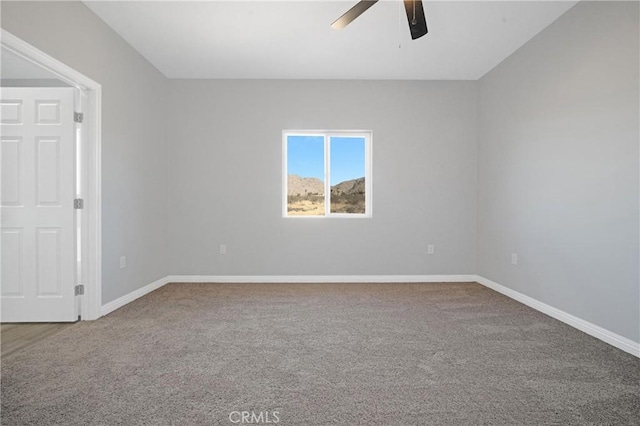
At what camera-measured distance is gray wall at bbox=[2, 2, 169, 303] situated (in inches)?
96.6

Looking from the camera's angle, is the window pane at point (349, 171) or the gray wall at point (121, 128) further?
the window pane at point (349, 171)

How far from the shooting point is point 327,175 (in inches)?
184

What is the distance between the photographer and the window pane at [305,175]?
15.3 feet

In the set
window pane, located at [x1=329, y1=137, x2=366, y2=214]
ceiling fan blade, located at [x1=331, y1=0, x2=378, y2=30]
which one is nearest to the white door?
ceiling fan blade, located at [x1=331, y1=0, x2=378, y2=30]

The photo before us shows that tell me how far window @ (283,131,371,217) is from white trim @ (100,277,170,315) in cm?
191

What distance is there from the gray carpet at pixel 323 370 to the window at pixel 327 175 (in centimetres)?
174

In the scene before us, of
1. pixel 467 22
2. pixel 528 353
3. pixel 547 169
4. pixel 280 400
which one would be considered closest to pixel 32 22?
pixel 280 400

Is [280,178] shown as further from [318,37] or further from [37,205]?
[37,205]

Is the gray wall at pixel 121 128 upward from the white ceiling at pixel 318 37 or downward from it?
→ downward

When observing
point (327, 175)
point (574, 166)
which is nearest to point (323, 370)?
point (574, 166)

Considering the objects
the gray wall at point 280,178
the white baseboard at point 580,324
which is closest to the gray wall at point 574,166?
the white baseboard at point 580,324
